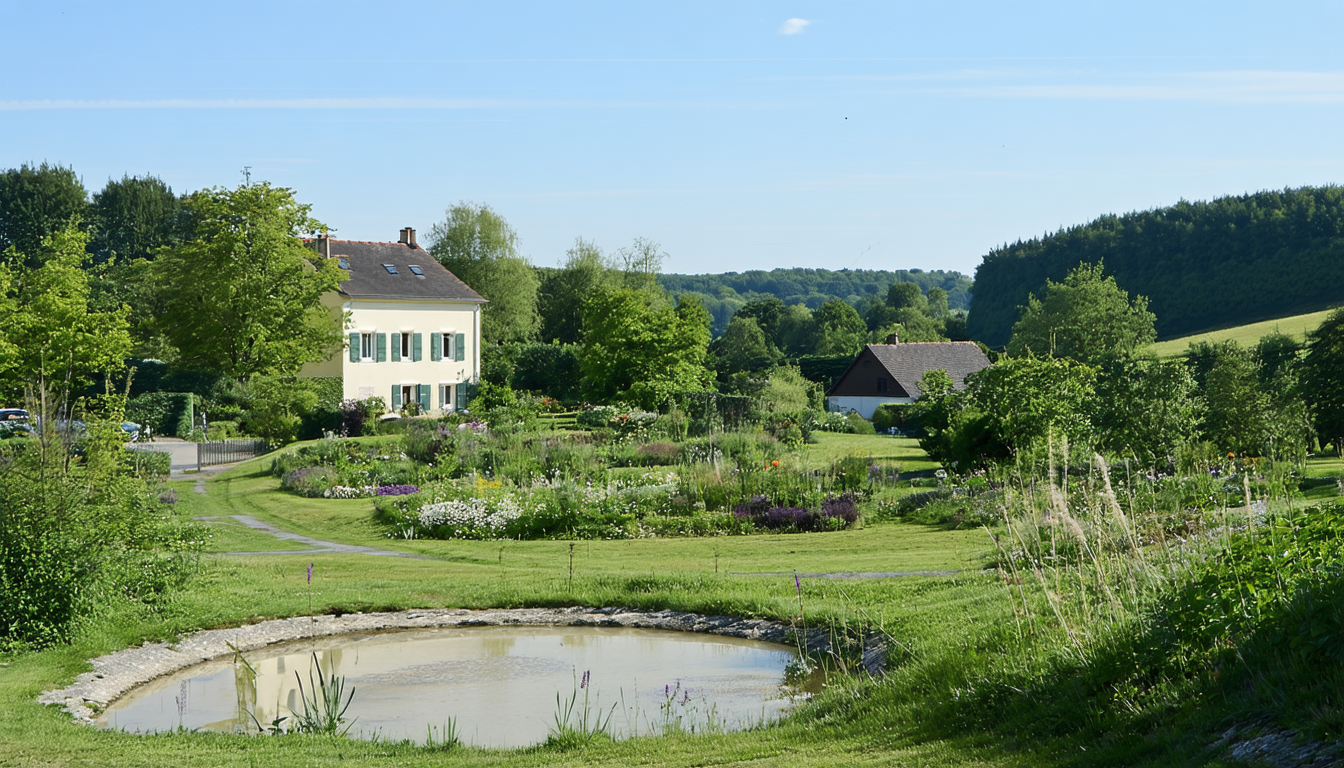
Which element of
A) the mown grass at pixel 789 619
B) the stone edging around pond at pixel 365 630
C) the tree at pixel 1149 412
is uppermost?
the tree at pixel 1149 412

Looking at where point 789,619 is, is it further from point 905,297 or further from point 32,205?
point 905,297

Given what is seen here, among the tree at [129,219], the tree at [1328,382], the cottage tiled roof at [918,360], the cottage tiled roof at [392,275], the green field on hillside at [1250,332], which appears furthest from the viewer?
the green field on hillside at [1250,332]

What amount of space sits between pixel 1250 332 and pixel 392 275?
5359 centimetres

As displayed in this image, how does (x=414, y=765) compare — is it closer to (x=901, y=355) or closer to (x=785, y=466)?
(x=785, y=466)

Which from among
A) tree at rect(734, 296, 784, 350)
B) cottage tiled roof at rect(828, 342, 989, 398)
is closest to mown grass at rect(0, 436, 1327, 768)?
cottage tiled roof at rect(828, 342, 989, 398)

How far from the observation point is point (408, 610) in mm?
12258

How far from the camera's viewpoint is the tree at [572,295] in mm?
64938

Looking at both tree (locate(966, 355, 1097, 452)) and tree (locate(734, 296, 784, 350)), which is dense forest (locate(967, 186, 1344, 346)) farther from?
tree (locate(966, 355, 1097, 452))

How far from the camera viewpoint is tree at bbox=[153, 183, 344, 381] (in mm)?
35469

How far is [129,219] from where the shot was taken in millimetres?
62156

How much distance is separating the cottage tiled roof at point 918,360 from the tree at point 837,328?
1708cm

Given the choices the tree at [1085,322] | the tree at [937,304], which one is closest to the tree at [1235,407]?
the tree at [1085,322]

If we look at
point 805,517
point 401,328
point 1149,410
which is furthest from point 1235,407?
point 401,328

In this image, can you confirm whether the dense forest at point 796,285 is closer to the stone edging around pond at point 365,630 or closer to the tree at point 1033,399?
the tree at point 1033,399
